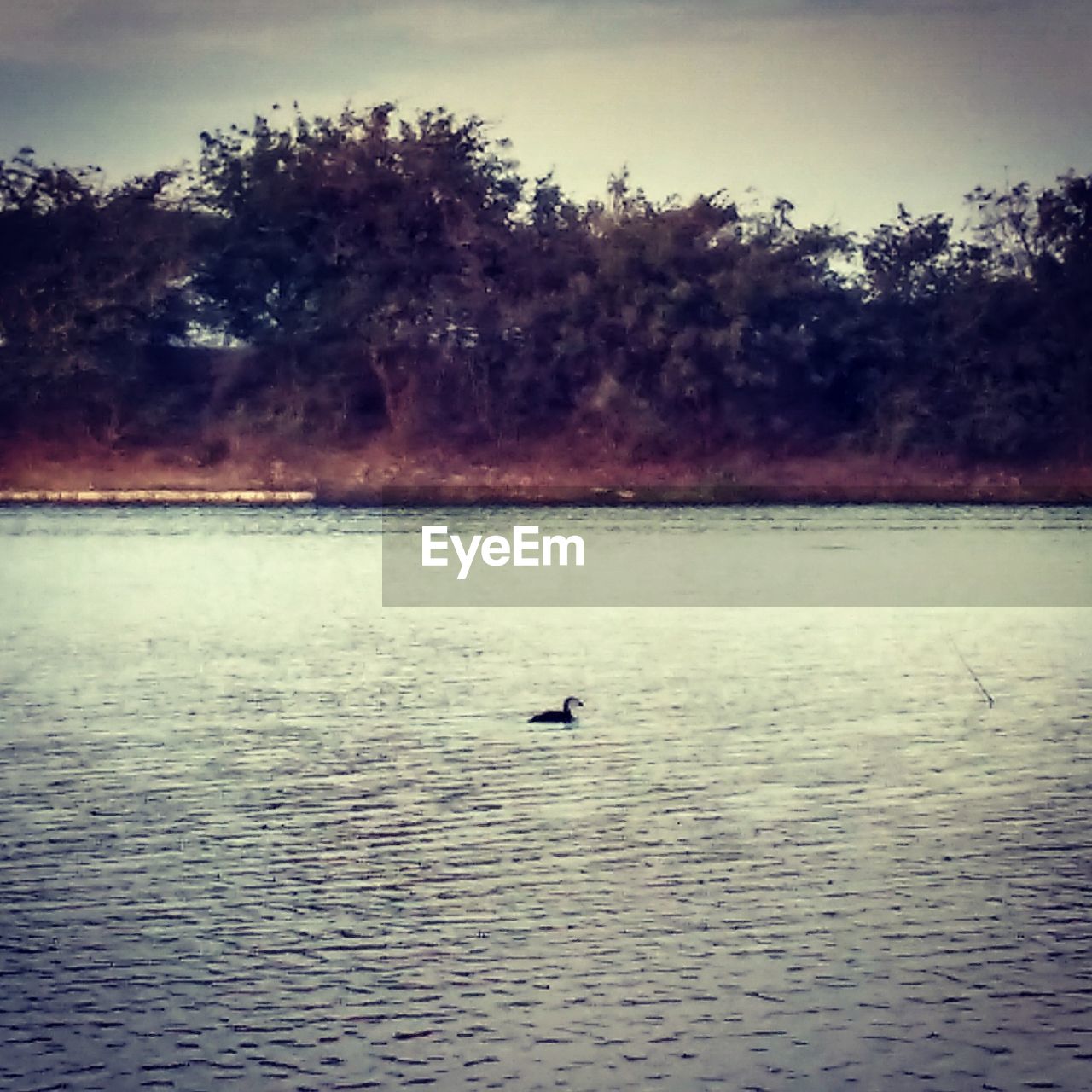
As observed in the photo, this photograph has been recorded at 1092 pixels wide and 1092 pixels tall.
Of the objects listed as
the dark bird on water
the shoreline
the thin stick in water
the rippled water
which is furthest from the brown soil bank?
the dark bird on water

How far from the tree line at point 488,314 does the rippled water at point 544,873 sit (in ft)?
115

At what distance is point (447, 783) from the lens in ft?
62.2

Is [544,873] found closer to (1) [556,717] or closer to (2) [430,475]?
(1) [556,717]

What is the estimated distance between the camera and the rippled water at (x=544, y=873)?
445 inches

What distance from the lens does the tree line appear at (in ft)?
211

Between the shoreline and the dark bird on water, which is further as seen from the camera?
the shoreline

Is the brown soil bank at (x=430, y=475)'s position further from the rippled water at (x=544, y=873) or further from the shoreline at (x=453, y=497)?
the rippled water at (x=544, y=873)

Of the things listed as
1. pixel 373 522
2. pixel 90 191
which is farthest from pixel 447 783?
pixel 90 191

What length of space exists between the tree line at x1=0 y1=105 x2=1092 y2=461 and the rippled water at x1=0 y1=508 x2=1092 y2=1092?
35.1 metres

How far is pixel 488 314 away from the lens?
68.4m

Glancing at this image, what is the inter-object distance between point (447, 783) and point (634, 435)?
48294mm

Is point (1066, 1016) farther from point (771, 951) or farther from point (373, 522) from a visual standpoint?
point (373, 522)

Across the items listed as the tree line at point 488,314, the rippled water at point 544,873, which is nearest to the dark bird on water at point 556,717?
the rippled water at point 544,873

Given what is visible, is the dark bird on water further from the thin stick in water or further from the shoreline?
the shoreline
